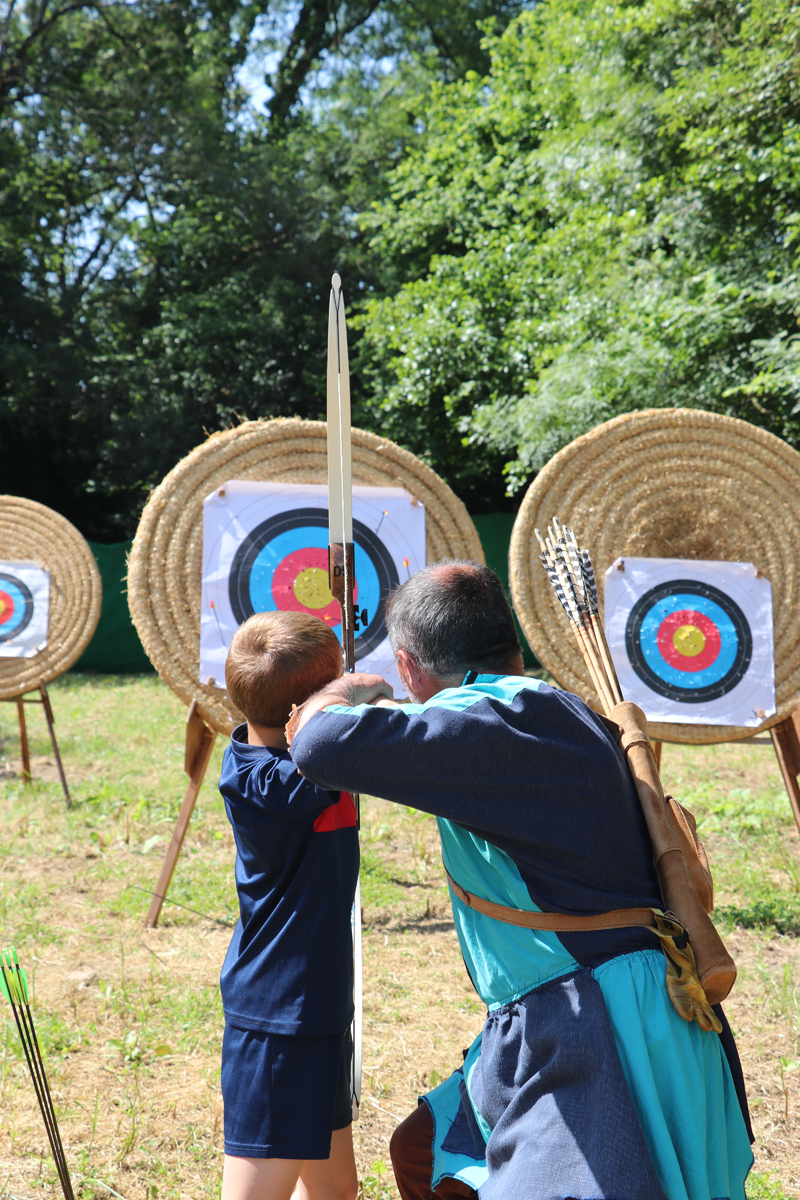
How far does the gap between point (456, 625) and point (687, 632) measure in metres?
2.15

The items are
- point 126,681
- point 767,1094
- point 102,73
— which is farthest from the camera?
point 102,73

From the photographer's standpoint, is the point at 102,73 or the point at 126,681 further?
the point at 102,73

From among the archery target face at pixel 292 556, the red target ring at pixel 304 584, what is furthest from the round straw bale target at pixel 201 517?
the red target ring at pixel 304 584

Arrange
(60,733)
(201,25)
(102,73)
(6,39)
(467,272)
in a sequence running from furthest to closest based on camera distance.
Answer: (201,25) < (102,73) < (6,39) < (467,272) < (60,733)

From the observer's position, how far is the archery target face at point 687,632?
3010 millimetres

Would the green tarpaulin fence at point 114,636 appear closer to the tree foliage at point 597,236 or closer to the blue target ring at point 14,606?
the tree foliage at point 597,236

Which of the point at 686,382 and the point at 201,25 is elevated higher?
the point at 201,25

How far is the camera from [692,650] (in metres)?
3.08

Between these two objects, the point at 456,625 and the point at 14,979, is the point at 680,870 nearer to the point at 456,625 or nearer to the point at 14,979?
the point at 456,625

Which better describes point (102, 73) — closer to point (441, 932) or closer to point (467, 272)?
point (467, 272)

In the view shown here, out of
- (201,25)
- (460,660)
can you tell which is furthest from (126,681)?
(201,25)

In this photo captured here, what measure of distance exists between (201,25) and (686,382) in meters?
11.5

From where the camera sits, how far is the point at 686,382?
547 centimetres

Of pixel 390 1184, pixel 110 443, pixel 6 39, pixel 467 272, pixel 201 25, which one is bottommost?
pixel 390 1184
